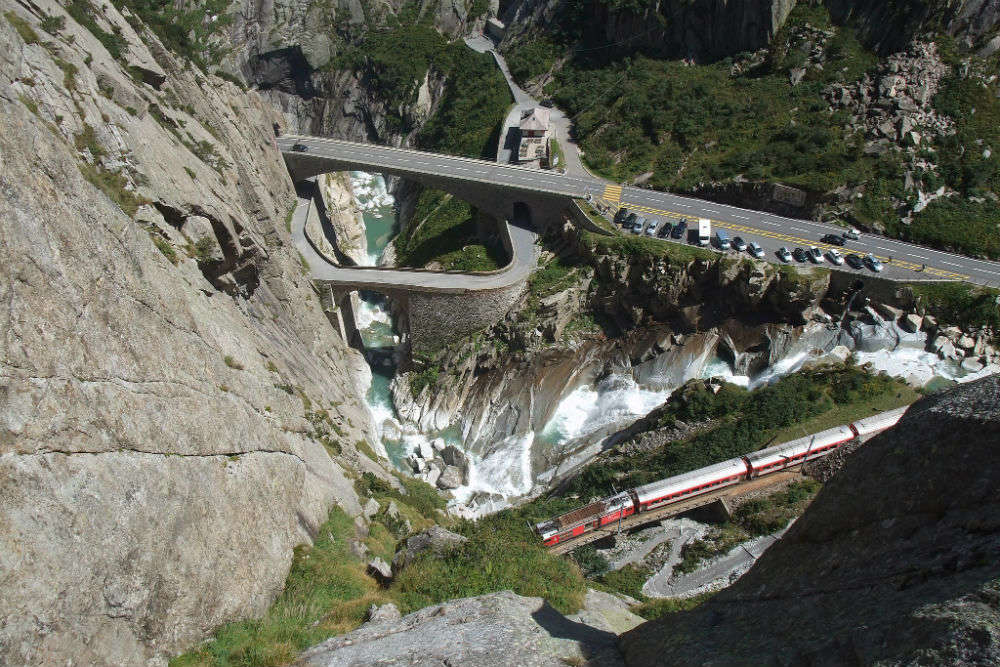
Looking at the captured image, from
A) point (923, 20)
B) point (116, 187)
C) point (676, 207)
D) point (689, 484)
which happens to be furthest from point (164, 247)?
point (923, 20)

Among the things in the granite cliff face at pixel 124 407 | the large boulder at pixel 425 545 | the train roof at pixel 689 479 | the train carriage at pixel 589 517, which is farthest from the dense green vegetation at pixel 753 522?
the granite cliff face at pixel 124 407

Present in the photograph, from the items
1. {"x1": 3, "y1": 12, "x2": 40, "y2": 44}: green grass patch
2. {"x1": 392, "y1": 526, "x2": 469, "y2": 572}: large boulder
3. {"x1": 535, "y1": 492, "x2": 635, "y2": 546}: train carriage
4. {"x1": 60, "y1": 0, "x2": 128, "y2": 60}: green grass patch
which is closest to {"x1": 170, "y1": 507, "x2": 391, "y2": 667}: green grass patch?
{"x1": 392, "y1": 526, "x2": 469, "y2": 572}: large boulder

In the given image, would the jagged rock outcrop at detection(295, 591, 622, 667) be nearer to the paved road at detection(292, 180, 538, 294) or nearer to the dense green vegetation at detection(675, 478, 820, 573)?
the dense green vegetation at detection(675, 478, 820, 573)

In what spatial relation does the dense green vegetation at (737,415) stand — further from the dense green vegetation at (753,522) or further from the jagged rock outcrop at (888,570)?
the jagged rock outcrop at (888,570)

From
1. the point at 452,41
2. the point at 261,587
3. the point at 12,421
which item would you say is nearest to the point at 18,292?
the point at 12,421

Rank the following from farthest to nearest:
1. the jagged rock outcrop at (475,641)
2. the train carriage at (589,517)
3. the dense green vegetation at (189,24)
A: the dense green vegetation at (189,24) < the train carriage at (589,517) < the jagged rock outcrop at (475,641)

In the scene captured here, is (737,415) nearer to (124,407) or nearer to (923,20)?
(124,407)
